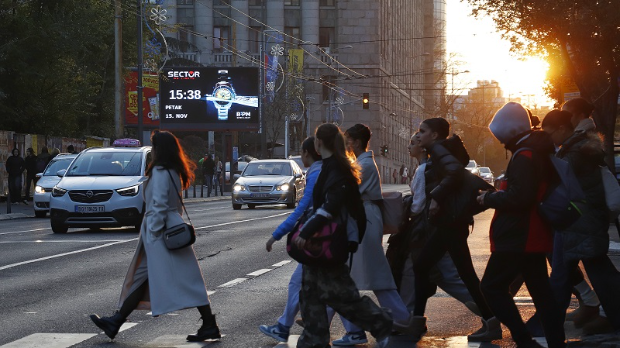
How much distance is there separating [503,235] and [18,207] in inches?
1212

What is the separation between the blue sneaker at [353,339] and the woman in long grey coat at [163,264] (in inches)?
35.4

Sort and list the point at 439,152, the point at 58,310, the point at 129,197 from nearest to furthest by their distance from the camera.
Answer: the point at 439,152
the point at 58,310
the point at 129,197

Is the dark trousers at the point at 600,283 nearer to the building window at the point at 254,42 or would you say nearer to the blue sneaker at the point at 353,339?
the blue sneaker at the point at 353,339

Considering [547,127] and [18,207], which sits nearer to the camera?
[547,127]

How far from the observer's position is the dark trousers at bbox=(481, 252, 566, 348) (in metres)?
7.28

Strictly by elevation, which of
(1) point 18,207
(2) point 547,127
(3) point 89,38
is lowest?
(1) point 18,207

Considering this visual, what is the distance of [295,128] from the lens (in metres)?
87.2

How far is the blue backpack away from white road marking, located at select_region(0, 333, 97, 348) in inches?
136

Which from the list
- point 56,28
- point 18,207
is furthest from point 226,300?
point 56,28

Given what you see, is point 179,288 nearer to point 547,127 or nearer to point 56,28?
point 547,127

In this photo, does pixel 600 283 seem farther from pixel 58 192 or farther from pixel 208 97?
pixel 208 97

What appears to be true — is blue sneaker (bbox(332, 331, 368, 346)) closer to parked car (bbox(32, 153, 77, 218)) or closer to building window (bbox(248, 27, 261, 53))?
parked car (bbox(32, 153, 77, 218))

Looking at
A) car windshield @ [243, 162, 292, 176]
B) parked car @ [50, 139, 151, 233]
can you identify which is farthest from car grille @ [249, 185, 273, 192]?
parked car @ [50, 139, 151, 233]

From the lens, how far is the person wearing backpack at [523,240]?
285 inches
